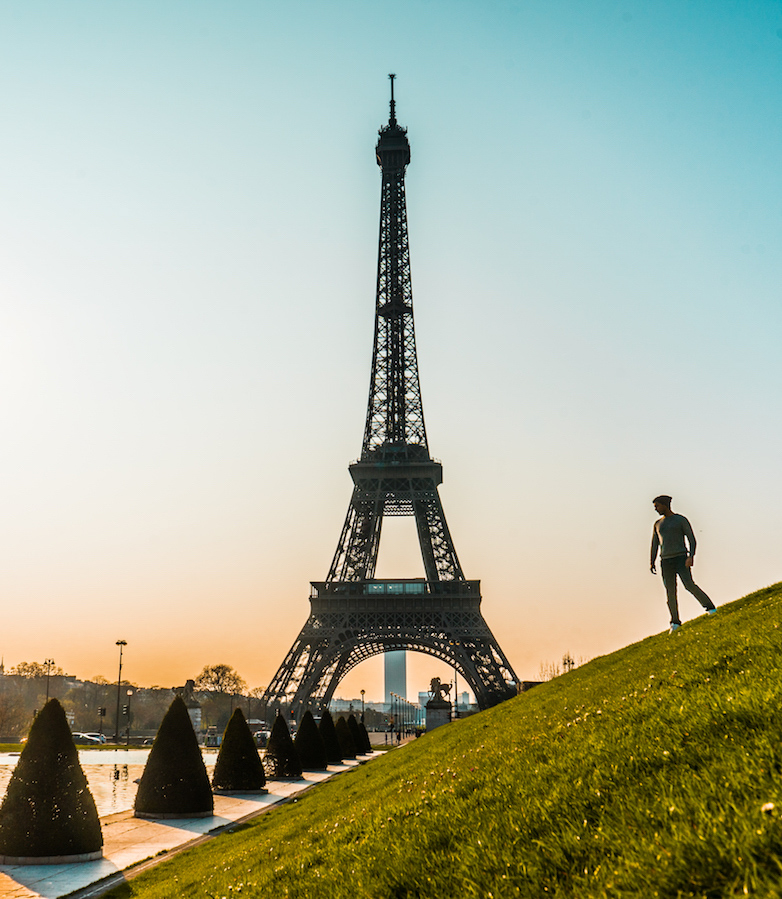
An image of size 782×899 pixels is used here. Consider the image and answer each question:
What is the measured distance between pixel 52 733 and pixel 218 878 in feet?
24.1

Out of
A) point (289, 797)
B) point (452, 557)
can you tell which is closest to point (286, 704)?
point (452, 557)

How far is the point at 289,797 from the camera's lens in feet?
76.1

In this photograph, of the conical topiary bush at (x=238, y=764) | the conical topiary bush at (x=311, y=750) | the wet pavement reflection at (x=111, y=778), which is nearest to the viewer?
the wet pavement reflection at (x=111, y=778)

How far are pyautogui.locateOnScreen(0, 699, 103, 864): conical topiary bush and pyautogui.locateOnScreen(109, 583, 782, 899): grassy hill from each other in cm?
682

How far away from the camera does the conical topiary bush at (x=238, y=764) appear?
82.3 ft

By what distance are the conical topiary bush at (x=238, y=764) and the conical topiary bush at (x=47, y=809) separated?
35.3 ft

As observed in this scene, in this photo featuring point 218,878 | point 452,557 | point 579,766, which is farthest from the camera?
point 452,557

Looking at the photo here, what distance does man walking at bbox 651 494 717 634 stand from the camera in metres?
13.6

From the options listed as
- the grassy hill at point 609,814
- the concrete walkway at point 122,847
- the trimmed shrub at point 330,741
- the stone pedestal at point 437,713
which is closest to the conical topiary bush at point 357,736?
the trimmed shrub at point 330,741

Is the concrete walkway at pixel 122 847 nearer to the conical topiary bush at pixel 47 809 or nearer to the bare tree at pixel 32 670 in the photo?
the conical topiary bush at pixel 47 809

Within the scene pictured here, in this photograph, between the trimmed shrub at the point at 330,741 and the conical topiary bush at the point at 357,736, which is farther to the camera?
the conical topiary bush at the point at 357,736

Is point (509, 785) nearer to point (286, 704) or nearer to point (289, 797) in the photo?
point (289, 797)

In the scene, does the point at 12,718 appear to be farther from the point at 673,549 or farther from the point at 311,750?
the point at 673,549

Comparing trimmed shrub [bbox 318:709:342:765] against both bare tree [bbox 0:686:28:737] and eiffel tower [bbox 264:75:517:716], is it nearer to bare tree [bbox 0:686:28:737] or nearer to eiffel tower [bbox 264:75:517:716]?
eiffel tower [bbox 264:75:517:716]
